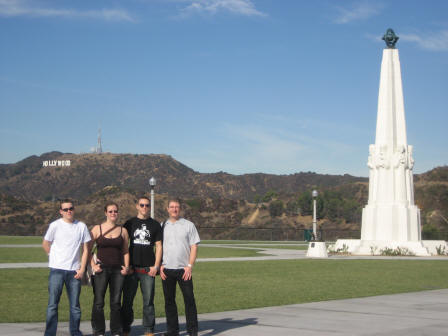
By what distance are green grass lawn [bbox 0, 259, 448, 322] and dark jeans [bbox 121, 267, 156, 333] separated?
2.24 metres

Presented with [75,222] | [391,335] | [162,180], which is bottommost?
[391,335]

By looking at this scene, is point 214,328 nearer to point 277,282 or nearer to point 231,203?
point 277,282

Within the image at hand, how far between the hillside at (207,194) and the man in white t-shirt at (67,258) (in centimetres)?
4449

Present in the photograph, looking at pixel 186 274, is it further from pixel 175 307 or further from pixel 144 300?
pixel 144 300

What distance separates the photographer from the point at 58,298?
812 cm

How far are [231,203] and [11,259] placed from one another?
224 ft

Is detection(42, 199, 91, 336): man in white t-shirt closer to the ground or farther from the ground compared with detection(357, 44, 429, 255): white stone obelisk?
closer to the ground

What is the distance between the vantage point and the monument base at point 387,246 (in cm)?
3325

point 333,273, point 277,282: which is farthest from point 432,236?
point 277,282

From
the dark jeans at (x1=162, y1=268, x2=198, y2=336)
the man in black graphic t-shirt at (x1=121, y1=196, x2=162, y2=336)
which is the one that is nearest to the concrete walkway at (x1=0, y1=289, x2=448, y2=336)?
the dark jeans at (x1=162, y1=268, x2=198, y2=336)

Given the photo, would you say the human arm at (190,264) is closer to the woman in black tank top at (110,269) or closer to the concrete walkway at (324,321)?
the woman in black tank top at (110,269)

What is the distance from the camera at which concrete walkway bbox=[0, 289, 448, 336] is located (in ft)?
30.0

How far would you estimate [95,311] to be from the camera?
8.38 meters

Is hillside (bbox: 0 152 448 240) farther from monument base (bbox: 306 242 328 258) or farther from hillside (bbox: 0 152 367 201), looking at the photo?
monument base (bbox: 306 242 328 258)
